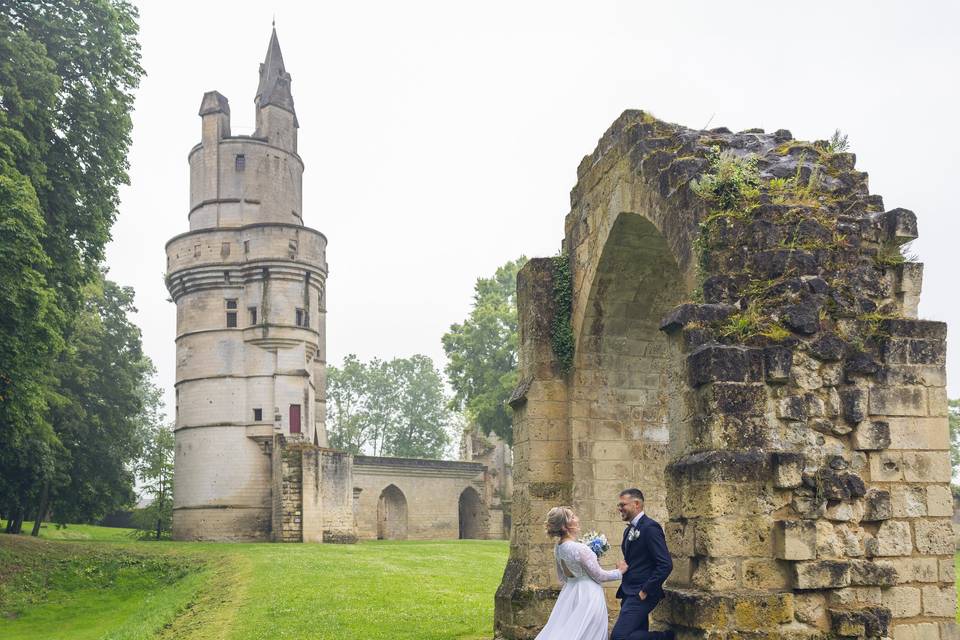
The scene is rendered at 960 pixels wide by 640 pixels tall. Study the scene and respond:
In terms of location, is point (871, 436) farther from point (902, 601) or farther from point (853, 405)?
point (902, 601)

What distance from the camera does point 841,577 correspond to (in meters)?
7.55

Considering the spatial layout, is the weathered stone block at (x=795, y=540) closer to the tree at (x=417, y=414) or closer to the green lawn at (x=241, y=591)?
the green lawn at (x=241, y=591)

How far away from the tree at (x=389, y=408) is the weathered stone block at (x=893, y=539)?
2419 inches

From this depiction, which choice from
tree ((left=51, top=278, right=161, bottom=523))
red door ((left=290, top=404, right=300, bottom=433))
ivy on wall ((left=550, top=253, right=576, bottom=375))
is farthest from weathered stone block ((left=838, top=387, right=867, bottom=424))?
red door ((left=290, top=404, right=300, bottom=433))

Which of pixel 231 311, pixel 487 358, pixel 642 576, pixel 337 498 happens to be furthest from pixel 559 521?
pixel 487 358

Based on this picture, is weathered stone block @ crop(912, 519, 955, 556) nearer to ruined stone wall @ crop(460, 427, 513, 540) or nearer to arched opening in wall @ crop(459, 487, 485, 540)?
ruined stone wall @ crop(460, 427, 513, 540)

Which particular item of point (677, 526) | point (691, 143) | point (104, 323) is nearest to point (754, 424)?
point (677, 526)

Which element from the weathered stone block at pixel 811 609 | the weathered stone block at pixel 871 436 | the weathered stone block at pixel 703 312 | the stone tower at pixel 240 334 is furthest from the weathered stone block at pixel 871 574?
the stone tower at pixel 240 334

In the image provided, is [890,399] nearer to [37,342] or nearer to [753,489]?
[753,489]

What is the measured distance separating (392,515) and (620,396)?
3334 centimetres

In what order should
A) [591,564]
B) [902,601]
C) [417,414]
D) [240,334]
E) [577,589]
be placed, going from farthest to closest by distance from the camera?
[417,414]
[240,334]
[577,589]
[591,564]
[902,601]

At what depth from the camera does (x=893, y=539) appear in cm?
779

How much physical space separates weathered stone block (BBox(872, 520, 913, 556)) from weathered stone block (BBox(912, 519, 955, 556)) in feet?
0.32

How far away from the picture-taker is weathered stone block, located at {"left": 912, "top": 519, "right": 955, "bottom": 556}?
310 inches
